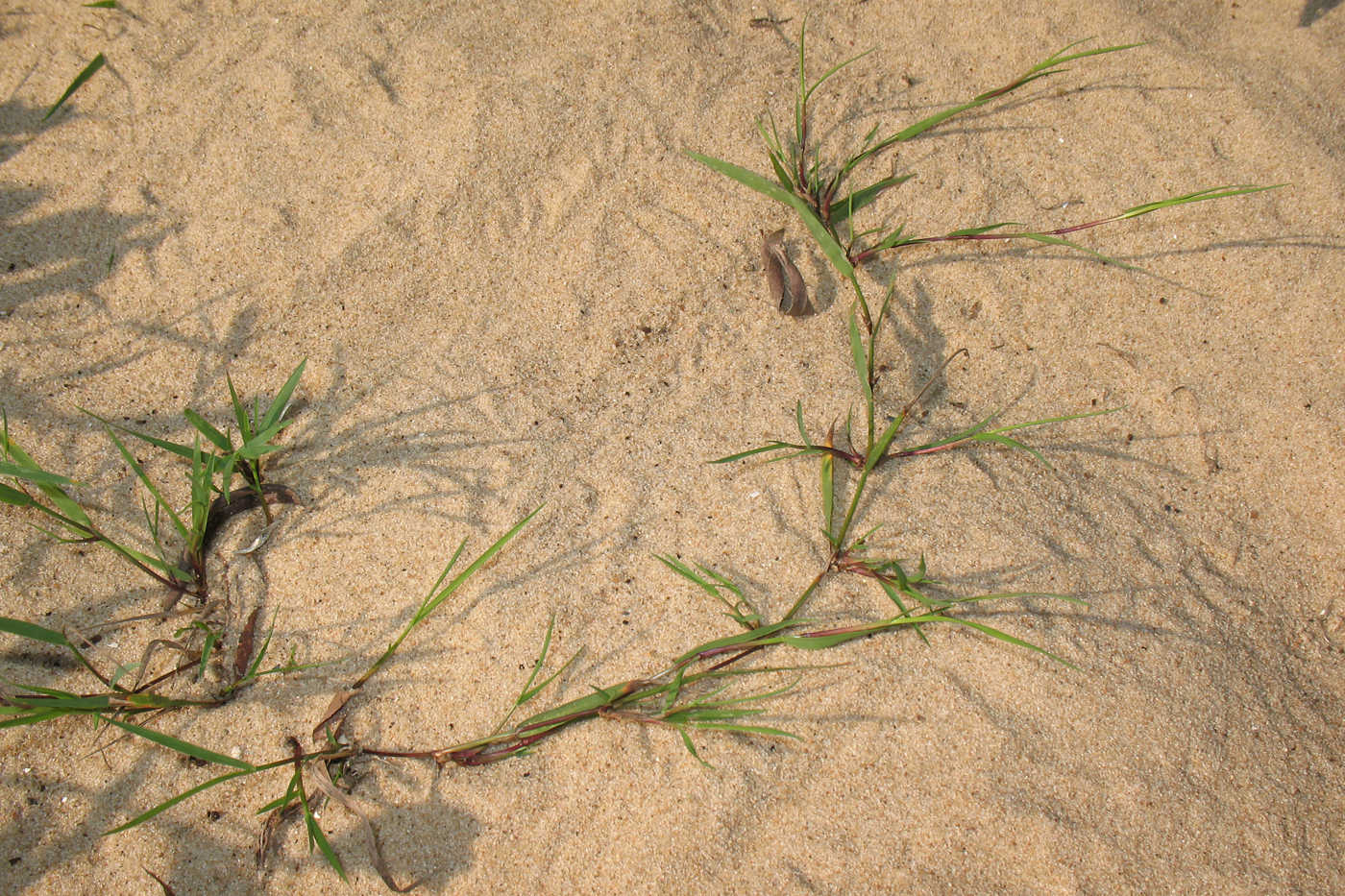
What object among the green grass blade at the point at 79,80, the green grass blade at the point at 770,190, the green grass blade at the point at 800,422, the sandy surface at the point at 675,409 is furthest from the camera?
the green grass blade at the point at 79,80

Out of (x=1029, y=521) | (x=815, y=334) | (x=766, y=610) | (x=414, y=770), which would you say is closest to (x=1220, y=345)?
(x=1029, y=521)

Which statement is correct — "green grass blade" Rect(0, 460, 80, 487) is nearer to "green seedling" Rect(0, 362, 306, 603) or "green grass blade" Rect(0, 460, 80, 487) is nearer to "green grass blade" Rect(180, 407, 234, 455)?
"green seedling" Rect(0, 362, 306, 603)

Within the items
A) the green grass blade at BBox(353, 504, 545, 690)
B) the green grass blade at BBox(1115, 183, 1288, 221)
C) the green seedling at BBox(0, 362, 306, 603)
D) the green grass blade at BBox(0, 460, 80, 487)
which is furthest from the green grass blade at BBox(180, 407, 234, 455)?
the green grass blade at BBox(1115, 183, 1288, 221)

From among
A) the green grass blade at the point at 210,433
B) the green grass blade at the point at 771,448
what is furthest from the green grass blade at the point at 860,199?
the green grass blade at the point at 210,433

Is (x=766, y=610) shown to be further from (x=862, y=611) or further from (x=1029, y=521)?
(x=1029, y=521)

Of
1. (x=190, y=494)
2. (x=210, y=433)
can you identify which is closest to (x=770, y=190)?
(x=210, y=433)

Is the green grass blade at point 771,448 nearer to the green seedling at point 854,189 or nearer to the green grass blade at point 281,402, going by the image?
the green seedling at point 854,189
